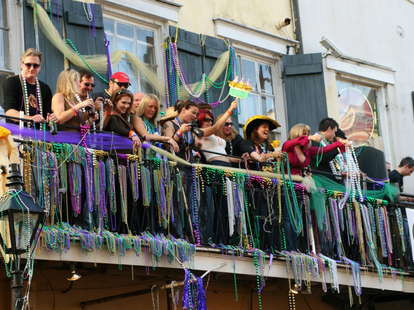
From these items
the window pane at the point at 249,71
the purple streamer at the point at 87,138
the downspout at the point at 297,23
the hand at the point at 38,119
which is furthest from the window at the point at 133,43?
the hand at the point at 38,119

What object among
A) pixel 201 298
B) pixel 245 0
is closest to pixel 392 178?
pixel 245 0

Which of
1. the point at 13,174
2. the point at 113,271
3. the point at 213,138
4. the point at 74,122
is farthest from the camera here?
the point at 213,138

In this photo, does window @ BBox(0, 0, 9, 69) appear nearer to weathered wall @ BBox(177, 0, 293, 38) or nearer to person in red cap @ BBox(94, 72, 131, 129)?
person in red cap @ BBox(94, 72, 131, 129)

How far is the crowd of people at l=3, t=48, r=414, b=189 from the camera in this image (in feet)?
38.5

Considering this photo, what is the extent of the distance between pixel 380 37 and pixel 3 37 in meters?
7.75

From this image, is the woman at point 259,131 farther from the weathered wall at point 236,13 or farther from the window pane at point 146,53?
the weathered wall at point 236,13

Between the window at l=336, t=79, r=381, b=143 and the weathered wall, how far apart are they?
1.48 meters

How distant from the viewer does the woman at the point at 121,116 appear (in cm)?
1219

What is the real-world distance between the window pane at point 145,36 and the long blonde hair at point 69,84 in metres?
3.70

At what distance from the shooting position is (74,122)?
1193 centimetres

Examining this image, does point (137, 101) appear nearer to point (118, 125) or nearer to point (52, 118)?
point (118, 125)

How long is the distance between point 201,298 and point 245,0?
20.0 ft

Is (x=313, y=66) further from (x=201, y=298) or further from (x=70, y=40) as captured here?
(x=201, y=298)

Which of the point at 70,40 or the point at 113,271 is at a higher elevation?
the point at 70,40
